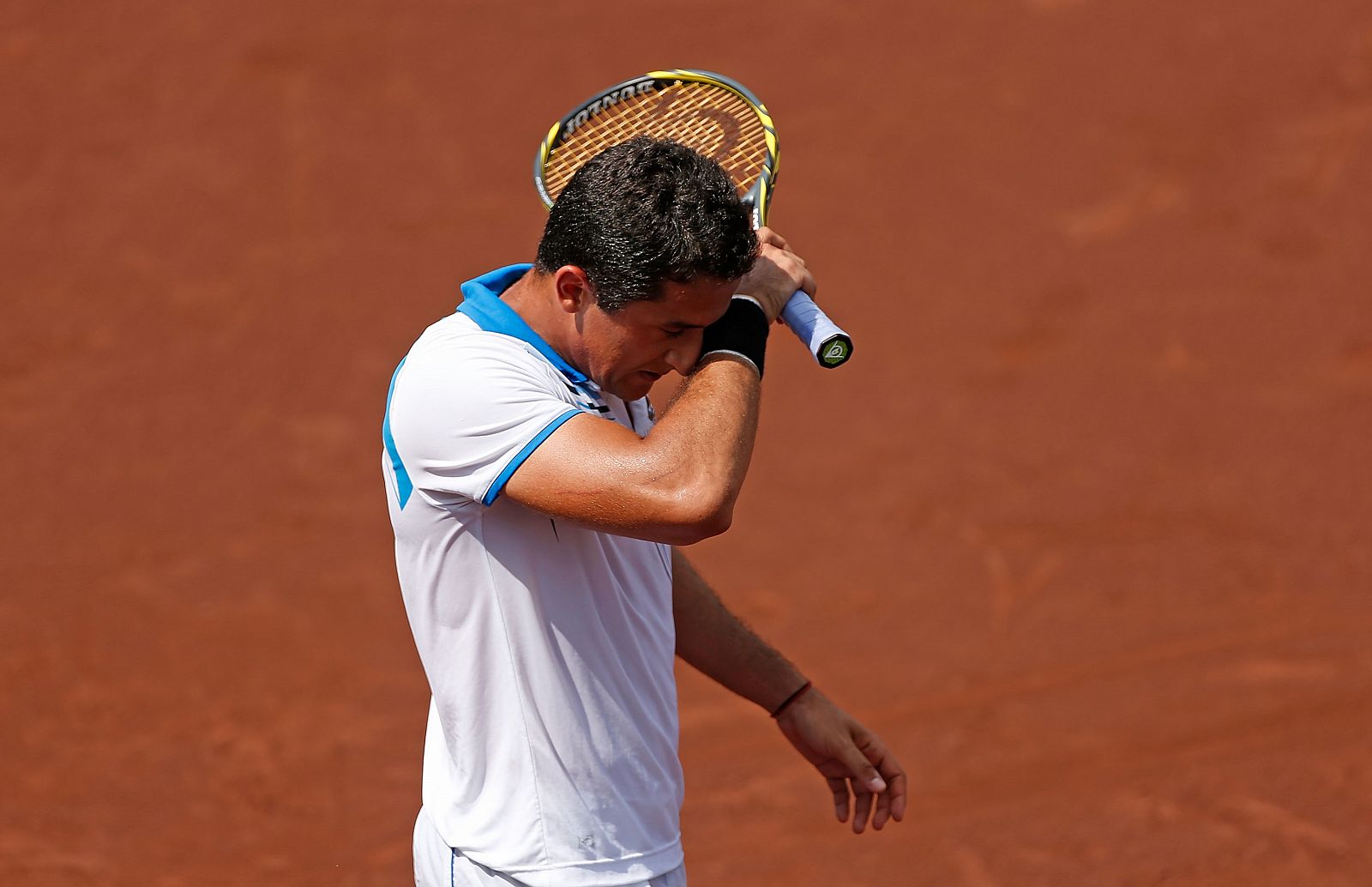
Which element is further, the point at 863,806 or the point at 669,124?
the point at 669,124

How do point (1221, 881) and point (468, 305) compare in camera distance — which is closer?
point (468, 305)

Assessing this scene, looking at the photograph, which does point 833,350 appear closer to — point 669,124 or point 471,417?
point 471,417

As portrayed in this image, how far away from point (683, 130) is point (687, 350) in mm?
948

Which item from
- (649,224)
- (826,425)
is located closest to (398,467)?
(649,224)

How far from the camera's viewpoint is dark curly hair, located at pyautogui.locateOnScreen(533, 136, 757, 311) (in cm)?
222

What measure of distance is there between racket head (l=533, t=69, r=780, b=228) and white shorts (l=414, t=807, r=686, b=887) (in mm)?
1261

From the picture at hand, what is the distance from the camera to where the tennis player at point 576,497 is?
7.08 ft

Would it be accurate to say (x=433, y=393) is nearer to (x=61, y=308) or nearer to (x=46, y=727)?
(x=46, y=727)

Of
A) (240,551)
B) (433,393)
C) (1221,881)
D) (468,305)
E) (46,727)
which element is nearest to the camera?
(433,393)

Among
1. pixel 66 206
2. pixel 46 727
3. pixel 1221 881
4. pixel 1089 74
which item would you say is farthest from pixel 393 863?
pixel 1089 74

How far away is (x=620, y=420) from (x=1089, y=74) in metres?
5.10

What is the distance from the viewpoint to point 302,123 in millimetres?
6922

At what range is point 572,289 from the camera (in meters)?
2.32

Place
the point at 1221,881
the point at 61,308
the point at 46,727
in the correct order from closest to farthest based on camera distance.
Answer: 1. the point at 1221,881
2. the point at 46,727
3. the point at 61,308
